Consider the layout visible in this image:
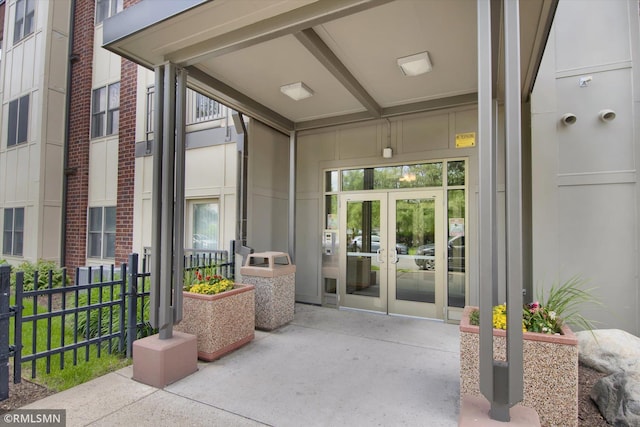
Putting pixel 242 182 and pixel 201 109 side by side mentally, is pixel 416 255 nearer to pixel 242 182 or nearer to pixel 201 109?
pixel 242 182

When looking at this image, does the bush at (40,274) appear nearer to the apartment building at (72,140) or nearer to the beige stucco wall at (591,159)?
the apartment building at (72,140)

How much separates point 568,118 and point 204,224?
6379mm

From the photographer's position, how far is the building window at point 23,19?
32.7ft

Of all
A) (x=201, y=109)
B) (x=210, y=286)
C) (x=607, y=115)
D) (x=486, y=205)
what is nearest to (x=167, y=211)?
(x=210, y=286)

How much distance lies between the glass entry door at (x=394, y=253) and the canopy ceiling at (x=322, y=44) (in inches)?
70.6

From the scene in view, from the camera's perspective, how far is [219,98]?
17.2ft

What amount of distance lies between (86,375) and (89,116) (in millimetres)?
8163

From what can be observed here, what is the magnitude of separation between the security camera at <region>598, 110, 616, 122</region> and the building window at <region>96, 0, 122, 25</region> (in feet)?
34.4

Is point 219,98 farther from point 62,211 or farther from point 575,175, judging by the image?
point 62,211

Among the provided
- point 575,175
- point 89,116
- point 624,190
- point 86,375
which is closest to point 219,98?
point 86,375

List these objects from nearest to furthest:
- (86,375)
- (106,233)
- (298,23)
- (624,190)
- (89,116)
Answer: (298,23), (86,375), (624,190), (106,233), (89,116)

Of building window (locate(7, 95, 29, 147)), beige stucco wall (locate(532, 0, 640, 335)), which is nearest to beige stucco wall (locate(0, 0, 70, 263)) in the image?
building window (locate(7, 95, 29, 147))

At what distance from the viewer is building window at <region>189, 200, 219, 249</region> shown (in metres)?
6.75

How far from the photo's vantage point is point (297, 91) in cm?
509
